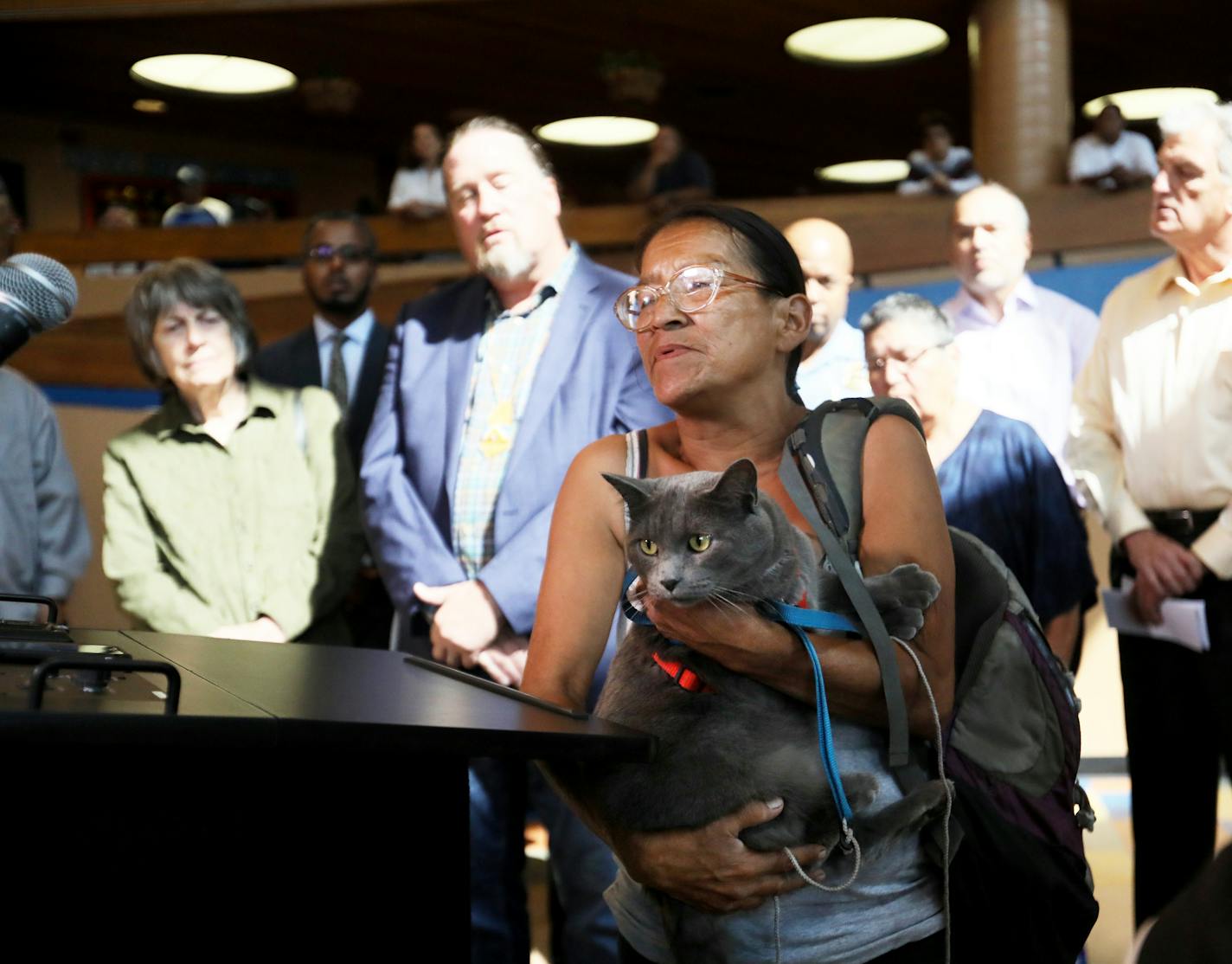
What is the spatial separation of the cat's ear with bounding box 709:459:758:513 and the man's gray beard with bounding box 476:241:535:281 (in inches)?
55.4

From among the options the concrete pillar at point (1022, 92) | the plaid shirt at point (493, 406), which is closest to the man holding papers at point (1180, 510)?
the plaid shirt at point (493, 406)

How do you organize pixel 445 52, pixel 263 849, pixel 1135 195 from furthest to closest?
pixel 445 52
pixel 1135 195
pixel 263 849

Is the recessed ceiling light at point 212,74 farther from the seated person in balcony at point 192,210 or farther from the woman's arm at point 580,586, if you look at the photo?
the woman's arm at point 580,586

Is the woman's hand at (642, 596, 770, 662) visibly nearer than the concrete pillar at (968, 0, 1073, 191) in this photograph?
Yes

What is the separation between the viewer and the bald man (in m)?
2.96

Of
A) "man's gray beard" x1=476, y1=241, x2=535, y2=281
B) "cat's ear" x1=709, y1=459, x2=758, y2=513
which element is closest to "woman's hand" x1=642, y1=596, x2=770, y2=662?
"cat's ear" x1=709, y1=459, x2=758, y2=513

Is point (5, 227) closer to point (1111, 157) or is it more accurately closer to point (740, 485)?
point (740, 485)

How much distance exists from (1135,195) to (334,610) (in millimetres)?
4825

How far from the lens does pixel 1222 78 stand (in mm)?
10484

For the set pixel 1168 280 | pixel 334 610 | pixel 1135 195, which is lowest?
pixel 334 610

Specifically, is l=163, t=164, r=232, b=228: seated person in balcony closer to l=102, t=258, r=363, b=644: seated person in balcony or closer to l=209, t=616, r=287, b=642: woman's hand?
l=102, t=258, r=363, b=644: seated person in balcony

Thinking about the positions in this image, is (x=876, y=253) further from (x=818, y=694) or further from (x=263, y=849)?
(x=263, y=849)

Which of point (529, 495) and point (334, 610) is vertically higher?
point (529, 495)

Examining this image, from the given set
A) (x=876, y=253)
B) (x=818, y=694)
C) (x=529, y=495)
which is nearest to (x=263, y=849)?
(x=818, y=694)
